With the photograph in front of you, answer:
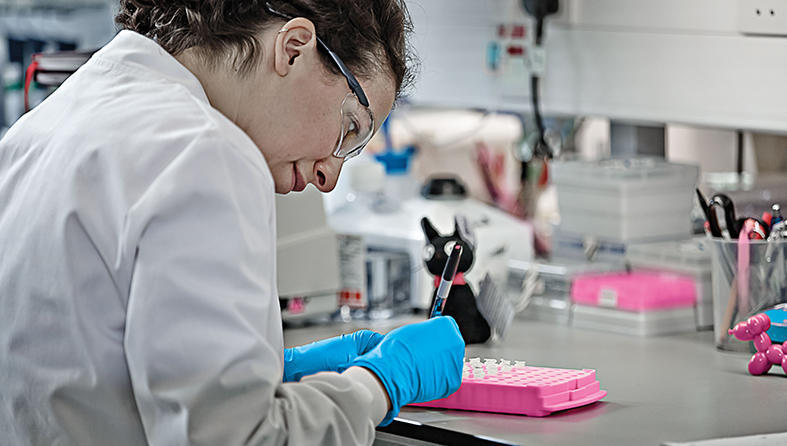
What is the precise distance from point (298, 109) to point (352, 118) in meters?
0.09

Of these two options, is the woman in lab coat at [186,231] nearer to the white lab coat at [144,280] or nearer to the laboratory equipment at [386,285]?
the white lab coat at [144,280]

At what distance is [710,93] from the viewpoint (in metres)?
1.89

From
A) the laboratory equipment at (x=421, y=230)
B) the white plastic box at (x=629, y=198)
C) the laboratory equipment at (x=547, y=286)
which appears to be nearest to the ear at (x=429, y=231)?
the laboratory equipment at (x=421, y=230)

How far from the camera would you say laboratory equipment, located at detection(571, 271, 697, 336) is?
1.84 meters

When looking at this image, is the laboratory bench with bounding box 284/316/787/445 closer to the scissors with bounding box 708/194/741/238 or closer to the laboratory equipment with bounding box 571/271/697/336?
the laboratory equipment with bounding box 571/271/697/336

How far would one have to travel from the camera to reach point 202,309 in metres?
0.94

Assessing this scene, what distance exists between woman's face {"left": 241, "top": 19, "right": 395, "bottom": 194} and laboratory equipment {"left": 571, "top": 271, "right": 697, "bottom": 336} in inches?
32.2

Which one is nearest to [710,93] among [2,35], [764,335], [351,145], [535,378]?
[764,335]

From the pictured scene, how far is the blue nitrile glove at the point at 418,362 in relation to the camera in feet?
3.78

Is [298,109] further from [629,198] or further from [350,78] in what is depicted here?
[629,198]

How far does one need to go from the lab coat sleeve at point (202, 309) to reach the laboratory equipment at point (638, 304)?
0.99m

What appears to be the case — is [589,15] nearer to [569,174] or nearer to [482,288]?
Result: [569,174]

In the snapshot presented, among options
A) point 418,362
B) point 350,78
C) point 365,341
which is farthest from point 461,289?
point 350,78

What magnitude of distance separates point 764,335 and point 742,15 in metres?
0.58
